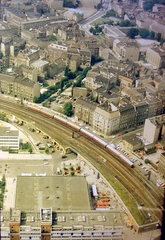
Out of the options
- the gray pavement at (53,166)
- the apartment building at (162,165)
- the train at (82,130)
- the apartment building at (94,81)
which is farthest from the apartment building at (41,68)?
the apartment building at (162,165)

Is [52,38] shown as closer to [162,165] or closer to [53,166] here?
[53,166]

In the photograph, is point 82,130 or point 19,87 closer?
point 82,130

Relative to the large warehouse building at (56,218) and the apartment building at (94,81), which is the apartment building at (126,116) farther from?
the large warehouse building at (56,218)

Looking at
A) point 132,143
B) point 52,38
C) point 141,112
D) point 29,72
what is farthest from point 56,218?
point 52,38

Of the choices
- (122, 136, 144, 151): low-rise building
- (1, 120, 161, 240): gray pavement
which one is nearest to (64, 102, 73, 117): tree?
(1, 120, 161, 240): gray pavement

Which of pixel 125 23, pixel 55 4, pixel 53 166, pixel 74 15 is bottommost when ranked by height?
pixel 53 166

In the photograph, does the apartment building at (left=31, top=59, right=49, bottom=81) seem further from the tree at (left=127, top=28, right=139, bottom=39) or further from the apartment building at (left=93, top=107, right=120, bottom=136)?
the tree at (left=127, top=28, right=139, bottom=39)

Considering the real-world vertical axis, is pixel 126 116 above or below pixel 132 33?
below

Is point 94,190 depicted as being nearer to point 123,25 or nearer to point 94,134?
point 94,134
